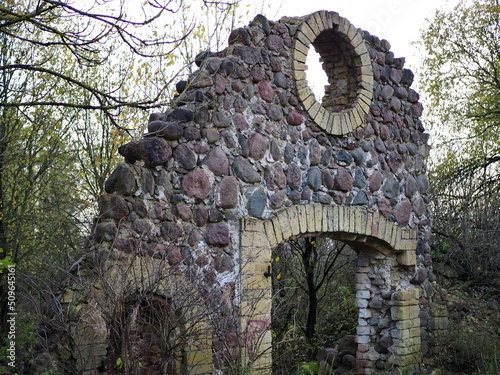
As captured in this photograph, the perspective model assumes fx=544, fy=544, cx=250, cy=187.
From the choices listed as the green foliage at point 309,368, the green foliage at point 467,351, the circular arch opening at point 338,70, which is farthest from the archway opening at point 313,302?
the circular arch opening at point 338,70

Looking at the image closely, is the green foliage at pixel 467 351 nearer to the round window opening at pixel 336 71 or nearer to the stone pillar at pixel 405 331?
the stone pillar at pixel 405 331

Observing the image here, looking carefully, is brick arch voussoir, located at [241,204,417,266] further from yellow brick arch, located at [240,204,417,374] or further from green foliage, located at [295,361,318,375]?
green foliage, located at [295,361,318,375]

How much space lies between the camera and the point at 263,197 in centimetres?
540

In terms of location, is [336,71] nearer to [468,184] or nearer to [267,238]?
[267,238]

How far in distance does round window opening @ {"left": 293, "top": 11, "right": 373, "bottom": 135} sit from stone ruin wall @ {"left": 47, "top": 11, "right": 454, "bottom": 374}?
17 millimetres

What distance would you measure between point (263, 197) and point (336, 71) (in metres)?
2.28

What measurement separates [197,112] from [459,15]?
38.3ft

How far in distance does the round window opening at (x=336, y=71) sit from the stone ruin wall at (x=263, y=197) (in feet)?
0.06

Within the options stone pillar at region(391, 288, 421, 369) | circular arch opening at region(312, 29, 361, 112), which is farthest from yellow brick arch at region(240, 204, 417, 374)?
circular arch opening at region(312, 29, 361, 112)

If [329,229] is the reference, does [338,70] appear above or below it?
above

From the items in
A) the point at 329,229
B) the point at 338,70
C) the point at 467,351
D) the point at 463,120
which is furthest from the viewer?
the point at 463,120

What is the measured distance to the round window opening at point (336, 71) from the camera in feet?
19.5

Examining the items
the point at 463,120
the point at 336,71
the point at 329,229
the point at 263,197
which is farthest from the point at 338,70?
the point at 463,120

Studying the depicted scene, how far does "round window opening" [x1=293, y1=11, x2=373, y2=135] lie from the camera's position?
A: 5.93m
